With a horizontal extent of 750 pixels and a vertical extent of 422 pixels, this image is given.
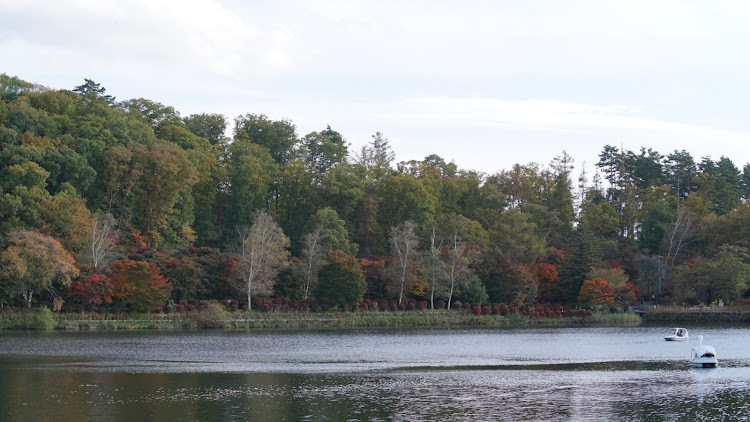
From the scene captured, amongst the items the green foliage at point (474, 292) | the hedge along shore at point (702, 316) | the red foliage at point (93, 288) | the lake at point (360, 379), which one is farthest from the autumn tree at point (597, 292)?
the red foliage at point (93, 288)

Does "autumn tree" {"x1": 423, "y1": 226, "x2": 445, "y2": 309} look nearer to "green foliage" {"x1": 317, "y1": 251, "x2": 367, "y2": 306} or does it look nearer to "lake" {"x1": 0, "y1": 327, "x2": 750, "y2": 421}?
"green foliage" {"x1": 317, "y1": 251, "x2": 367, "y2": 306}

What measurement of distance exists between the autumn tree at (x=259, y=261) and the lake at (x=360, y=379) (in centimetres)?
1415

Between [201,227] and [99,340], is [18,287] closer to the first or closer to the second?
[99,340]

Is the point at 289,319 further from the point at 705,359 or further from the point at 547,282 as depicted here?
the point at 705,359

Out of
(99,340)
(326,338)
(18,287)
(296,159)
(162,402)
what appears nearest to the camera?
(162,402)

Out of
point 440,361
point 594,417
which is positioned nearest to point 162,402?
point 594,417

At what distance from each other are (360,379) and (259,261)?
35564 millimetres

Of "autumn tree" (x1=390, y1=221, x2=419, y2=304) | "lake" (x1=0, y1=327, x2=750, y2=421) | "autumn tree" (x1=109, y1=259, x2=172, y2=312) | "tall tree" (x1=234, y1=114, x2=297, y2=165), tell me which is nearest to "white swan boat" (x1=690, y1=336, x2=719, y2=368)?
"lake" (x1=0, y1=327, x2=750, y2=421)

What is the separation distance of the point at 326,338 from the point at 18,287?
69.0 feet

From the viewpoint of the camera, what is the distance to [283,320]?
61.8 meters

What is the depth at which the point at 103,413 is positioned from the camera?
23297mm

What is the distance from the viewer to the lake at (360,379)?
2375cm

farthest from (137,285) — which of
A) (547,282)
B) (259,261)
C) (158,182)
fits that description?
(547,282)

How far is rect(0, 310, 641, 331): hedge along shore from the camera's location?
54719 mm
